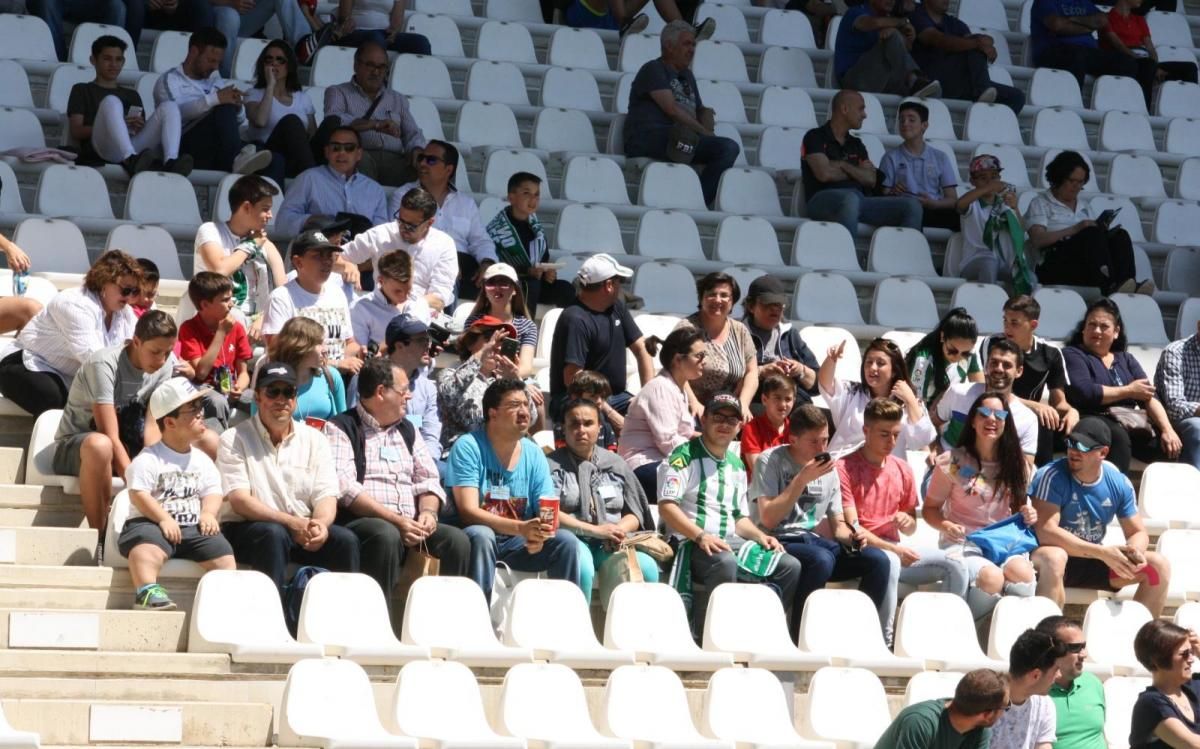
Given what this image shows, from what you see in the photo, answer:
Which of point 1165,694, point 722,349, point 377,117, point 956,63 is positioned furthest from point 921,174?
point 1165,694

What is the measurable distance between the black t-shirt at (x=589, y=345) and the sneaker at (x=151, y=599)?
2.22m

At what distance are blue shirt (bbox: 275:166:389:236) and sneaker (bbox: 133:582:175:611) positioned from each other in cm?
313

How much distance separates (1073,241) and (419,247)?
12.0 ft

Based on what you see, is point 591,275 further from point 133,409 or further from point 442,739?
point 442,739

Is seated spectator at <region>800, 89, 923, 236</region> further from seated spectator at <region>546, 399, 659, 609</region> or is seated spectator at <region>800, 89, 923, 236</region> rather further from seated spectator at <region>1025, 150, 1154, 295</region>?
seated spectator at <region>546, 399, 659, 609</region>

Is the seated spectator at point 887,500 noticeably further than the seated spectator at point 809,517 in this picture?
Yes

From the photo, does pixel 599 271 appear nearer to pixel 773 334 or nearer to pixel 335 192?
pixel 773 334

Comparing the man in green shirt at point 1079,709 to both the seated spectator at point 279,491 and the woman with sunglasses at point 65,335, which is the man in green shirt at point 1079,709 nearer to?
the seated spectator at point 279,491

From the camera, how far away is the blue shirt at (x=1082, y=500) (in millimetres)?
8281

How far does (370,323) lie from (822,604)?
7.63 feet

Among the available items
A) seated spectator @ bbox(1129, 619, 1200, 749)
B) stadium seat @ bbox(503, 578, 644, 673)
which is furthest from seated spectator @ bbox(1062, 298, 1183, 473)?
stadium seat @ bbox(503, 578, 644, 673)

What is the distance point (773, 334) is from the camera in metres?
9.25

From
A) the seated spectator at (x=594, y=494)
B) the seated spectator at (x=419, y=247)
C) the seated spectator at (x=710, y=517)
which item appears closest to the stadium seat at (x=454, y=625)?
the seated spectator at (x=594, y=494)

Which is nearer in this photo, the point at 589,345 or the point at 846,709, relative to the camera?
the point at 846,709
